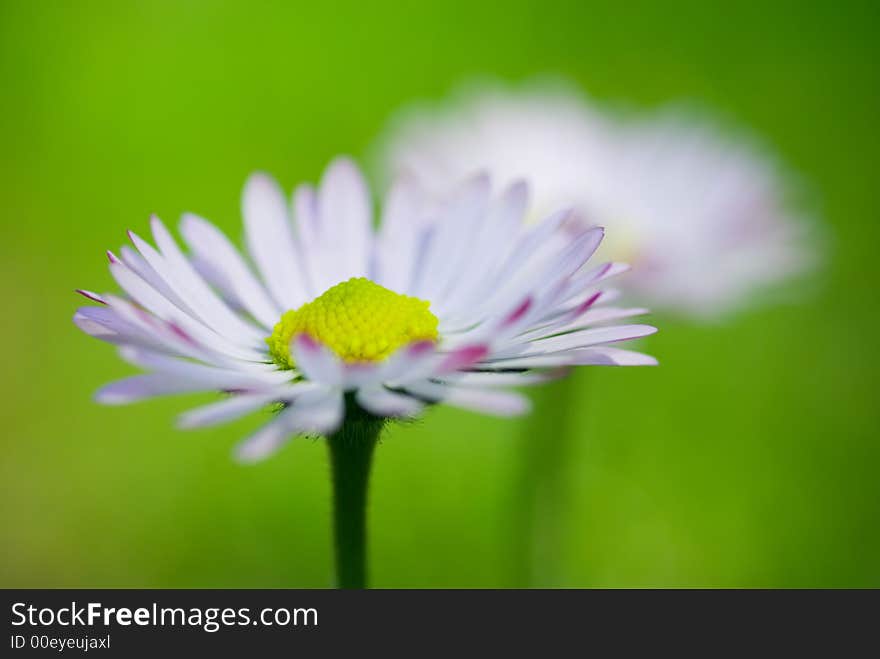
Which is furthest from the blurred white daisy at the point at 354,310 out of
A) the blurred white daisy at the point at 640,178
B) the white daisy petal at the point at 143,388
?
the blurred white daisy at the point at 640,178

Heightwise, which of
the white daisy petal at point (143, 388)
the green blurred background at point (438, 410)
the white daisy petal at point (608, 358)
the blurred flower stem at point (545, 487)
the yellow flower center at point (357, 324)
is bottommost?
the white daisy petal at point (143, 388)

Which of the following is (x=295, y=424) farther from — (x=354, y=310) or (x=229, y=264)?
(x=229, y=264)

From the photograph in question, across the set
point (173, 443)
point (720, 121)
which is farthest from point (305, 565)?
point (720, 121)

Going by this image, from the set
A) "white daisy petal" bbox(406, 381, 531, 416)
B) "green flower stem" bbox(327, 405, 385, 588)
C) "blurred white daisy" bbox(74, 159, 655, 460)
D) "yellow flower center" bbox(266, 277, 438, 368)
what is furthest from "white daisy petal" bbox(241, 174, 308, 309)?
"white daisy petal" bbox(406, 381, 531, 416)

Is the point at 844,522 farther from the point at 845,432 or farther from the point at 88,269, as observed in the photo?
the point at 88,269

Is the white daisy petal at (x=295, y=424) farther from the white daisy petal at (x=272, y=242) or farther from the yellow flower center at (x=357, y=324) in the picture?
the white daisy petal at (x=272, y=242)

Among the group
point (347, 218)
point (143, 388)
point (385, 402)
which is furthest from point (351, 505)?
point (347, 218)
